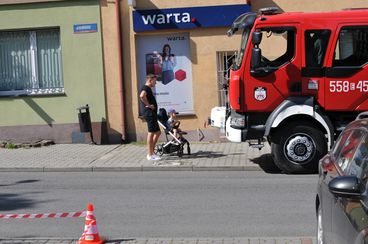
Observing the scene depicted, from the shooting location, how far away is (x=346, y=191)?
3.93 metres

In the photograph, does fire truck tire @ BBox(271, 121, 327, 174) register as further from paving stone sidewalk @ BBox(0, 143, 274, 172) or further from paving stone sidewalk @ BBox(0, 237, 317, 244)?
paving stone sidewalk @ BBox(0, 237, 317, 244)

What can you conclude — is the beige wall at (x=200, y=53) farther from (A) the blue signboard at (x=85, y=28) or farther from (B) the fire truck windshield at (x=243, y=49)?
(B) the fire truck windshield at (x=243, y=49)

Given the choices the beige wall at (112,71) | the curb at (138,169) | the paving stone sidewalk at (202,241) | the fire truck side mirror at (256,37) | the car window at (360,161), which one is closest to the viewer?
the car window at (360,161)

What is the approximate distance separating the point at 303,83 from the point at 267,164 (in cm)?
210

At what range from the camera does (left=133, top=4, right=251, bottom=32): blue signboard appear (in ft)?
51.2

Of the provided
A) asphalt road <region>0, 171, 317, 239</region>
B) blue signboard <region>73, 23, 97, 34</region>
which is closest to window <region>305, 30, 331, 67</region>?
asphalt road <region>0, 171, 317, 239</region>

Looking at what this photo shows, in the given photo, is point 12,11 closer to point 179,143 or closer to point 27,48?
point 27,48

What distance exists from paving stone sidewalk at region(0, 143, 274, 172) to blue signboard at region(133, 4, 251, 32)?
10.5 ft

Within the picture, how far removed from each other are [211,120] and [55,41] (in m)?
5.98

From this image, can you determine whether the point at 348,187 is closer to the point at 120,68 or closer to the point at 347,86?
the point at 347,86

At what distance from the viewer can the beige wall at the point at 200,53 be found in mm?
15523

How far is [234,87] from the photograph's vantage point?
11305 millimetres

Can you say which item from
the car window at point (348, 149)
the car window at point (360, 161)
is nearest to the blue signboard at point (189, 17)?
the car window at point (348, 149)

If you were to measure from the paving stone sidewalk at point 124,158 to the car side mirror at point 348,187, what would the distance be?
784 centimetres
